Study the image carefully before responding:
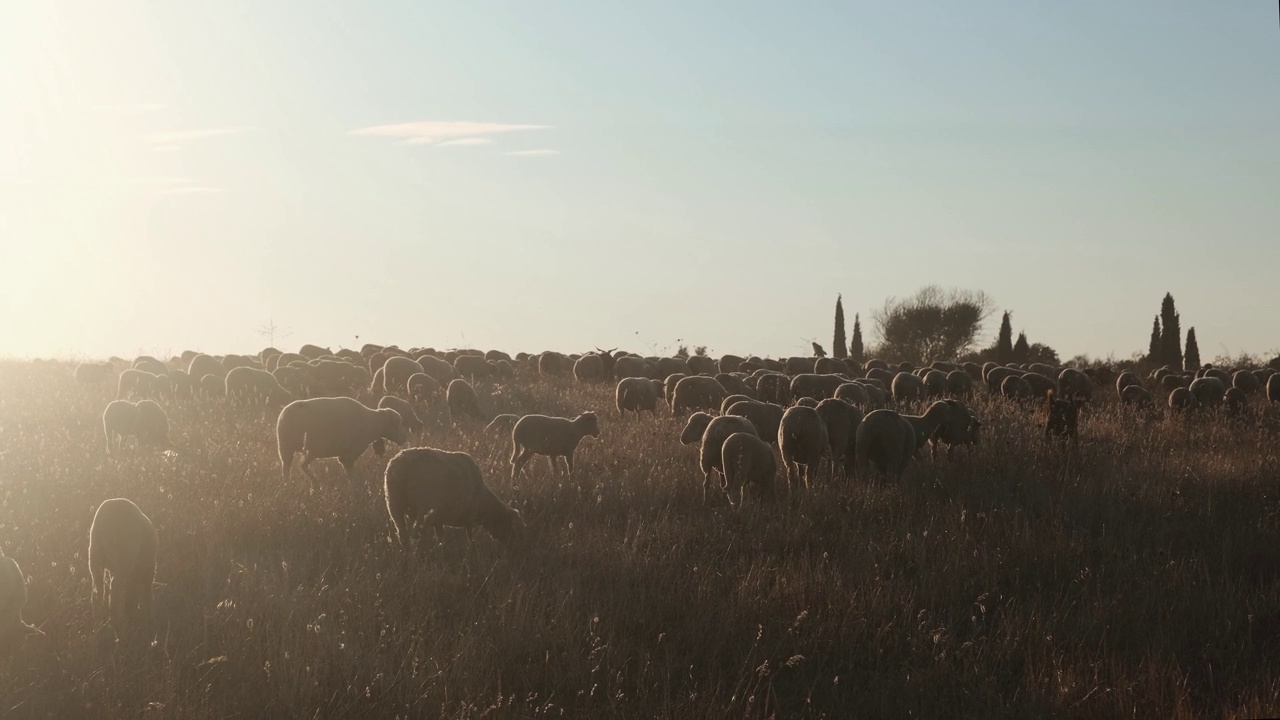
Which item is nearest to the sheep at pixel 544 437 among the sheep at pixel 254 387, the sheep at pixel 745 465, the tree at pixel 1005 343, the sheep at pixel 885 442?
the sheep at pixel 745 465

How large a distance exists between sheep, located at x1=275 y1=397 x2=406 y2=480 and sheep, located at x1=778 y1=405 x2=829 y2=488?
215 inches

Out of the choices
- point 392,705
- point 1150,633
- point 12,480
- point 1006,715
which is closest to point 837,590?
point 1006,715

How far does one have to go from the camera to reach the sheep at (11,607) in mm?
6262

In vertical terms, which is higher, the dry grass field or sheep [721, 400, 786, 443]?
sheep [721, 400, 786, 443]

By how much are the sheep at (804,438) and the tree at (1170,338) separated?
4886 cm

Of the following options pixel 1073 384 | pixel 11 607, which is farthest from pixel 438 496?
pixel 1073 384

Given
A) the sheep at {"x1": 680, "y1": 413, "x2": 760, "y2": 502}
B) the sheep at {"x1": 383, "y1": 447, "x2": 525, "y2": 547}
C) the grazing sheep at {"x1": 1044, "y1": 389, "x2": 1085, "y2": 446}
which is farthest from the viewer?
the grazing sheep at {"x1": 1044, "y1": 389, "x2": 1085, "y2": 446}

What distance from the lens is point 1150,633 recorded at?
7516 millimetres

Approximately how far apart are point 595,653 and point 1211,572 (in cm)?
604

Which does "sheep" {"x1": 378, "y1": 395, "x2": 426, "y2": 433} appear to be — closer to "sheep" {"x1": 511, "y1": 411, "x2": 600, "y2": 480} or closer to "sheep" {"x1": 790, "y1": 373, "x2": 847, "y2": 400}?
"sheep" {"x1": 511, "y1": 411, "x2": 600, "y2": 480}

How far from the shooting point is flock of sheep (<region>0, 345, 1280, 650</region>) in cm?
721

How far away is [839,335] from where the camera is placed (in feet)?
212

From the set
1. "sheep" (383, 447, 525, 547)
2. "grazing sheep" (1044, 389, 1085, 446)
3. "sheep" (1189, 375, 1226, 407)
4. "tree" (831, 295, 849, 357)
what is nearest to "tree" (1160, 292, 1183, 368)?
"tree" (831, 295, 849, 357)

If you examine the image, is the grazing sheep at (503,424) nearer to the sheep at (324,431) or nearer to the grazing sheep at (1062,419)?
the sheep at (324,431)
